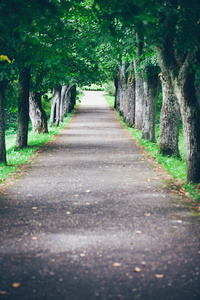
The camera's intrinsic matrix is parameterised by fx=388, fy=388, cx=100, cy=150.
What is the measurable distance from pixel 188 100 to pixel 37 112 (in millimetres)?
15069

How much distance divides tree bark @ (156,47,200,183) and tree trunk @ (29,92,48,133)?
13.6 metres

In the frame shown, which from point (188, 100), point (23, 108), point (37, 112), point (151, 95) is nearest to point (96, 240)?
point (188, 100)

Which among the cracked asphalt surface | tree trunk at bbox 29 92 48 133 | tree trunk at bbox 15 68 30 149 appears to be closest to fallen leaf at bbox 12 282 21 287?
the cracked asphalt surface

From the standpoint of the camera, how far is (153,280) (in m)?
4.56

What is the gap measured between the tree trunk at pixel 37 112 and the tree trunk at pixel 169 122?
981 cm

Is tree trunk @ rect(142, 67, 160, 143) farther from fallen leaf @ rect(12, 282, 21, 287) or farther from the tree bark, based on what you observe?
fallen leaf @ rect(12, 282, 21, 287)

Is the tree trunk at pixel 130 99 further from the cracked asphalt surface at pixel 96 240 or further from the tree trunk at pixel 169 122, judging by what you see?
the cracked asphalt surface at pixel 96 240

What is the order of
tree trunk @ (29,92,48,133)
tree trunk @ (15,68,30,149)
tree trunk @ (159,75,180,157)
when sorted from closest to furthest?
tree trunk @ (159,75,180,157) < tree trunk @ (15,68,30,149) < tree trunk @ (29,92,48,133)

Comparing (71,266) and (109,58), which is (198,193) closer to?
(71,266)

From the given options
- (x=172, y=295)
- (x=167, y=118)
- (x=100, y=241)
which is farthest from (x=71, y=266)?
(x=167, y=118)

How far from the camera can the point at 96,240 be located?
19.2 ft

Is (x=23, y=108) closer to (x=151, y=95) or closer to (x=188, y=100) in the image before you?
(x=151, y=95)

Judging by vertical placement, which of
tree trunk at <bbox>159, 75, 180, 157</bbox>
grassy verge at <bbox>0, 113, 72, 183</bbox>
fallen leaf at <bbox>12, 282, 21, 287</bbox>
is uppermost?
tree trunk at <bbox>159, 75, 180, 157</bbox>

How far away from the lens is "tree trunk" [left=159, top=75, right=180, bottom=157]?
555 inches
